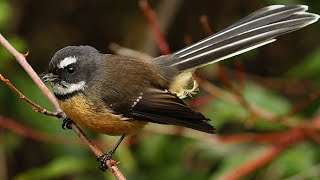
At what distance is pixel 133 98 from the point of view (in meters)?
3.75

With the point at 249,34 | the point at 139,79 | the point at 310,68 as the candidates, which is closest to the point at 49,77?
the point at 139,79

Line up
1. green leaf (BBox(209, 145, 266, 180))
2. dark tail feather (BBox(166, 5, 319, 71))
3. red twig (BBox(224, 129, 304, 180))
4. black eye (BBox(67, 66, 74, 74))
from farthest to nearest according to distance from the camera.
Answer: green leaf (BBox(209, 145, 266, 180))
red twig (BBox(224, 129, 304, 180))
dark tail feather (BBox(166, 5, 319, 71))
black eye (BBox(67, 66, 74, 74))

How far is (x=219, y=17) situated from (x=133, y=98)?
2498 mm

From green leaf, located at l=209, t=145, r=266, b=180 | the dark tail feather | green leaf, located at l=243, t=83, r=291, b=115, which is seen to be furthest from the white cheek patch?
green leaf, located at l=243, t=83, r=291, b=115

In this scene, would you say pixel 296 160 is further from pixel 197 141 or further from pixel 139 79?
pixel 139 79

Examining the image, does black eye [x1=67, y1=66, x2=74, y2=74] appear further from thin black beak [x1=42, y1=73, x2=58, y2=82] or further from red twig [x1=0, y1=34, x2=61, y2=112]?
red twig [x1=0, y1=34, x2=61, y2=112]

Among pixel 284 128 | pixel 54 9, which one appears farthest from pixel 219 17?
pixel 284 128

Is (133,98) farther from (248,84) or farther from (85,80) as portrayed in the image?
(248,84)

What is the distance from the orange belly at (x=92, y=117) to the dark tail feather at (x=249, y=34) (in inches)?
22.7

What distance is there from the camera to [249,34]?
3.91 meters

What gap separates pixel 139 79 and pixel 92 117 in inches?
15.0

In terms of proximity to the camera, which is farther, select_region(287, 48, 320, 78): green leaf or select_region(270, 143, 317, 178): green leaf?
select_region(287, 48, 320, 78): green leaf

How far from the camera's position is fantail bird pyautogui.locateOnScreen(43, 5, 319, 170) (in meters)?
3.57

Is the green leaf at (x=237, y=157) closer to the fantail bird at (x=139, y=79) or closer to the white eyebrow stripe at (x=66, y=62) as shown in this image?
the fantail bird at (x=139, y=79)
